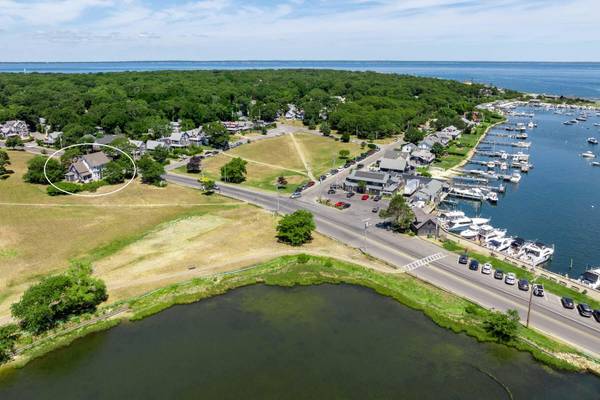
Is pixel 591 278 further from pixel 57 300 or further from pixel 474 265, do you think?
pixel 57 300

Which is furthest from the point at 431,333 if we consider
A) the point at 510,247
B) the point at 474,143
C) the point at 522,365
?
the point at 474,143

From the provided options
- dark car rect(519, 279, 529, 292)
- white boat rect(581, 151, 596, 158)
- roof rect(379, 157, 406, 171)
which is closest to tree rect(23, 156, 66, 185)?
roof rect(379, 157, 406, 171)

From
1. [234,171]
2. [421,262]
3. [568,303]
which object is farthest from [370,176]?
[568,303]

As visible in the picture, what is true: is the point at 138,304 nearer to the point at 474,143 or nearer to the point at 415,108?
the point at 474,143

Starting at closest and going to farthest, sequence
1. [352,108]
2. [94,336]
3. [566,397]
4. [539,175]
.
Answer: [566,397], [94,336], [539,175], [352,108]

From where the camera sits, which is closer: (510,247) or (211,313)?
(211,313)

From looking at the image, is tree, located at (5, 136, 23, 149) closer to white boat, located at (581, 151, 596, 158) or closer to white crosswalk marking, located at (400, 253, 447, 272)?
white crosswalk marking, located at (400, 253, 447, 272)
